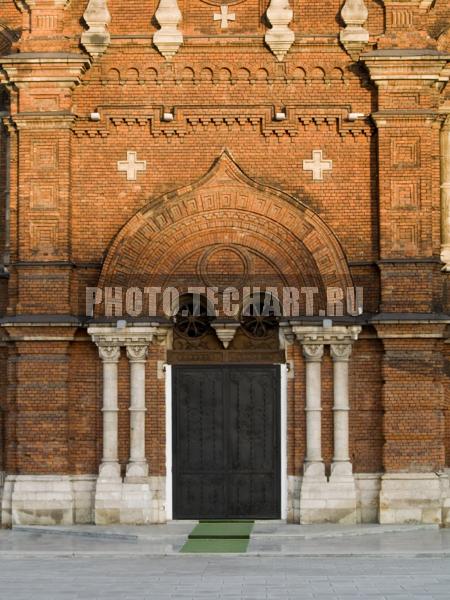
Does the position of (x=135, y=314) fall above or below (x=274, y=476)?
above

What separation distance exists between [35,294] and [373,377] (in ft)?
17.0

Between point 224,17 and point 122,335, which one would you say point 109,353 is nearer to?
point 122,335

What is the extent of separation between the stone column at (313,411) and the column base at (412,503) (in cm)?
105

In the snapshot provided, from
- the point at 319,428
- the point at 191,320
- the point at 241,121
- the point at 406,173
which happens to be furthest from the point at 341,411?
the point at 241,121

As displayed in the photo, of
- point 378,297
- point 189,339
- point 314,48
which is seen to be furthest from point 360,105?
point 189,339

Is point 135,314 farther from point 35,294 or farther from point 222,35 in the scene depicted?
point 222,35

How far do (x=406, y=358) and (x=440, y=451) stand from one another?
4.74ft

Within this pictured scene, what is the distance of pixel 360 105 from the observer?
21641 millimetres

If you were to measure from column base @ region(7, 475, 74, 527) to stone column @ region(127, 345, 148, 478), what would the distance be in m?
1.00

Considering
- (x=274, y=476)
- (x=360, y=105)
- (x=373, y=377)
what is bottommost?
(x=274, y=476)

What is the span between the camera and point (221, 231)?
21672 mm

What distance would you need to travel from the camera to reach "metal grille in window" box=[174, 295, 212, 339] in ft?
71.5

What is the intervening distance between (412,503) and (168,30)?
7911 mm

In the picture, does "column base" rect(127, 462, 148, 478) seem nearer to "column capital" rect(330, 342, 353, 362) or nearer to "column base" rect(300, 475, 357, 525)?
"column base" rect(300, 475, 357, 525)
